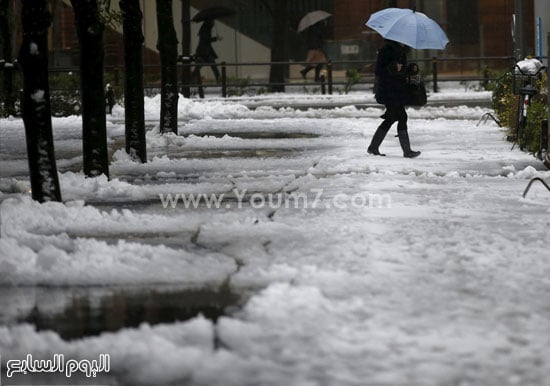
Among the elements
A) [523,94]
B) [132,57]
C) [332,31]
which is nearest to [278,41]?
[332,31]

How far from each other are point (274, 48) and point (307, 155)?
79.0 ft

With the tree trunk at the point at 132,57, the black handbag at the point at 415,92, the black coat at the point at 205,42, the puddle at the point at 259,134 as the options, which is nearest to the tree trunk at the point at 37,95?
the tree trunk at the point at 132,57

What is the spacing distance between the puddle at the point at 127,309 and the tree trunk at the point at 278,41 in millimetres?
32975

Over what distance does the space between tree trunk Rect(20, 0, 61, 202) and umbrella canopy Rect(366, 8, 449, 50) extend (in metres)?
5.87

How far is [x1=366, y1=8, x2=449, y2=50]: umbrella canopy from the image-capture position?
16.4 metres

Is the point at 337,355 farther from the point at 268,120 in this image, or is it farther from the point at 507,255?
the point at 268,120

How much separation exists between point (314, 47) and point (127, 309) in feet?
113

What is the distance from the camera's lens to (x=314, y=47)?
135 ft

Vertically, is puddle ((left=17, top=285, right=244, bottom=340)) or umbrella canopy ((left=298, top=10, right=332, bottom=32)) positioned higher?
umbrella canopy ((left=298, top=10, right=332, bottom=32))

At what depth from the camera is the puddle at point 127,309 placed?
690 cm

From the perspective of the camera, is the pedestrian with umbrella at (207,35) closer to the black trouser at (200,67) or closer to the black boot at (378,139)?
the black trouser at (200,67)

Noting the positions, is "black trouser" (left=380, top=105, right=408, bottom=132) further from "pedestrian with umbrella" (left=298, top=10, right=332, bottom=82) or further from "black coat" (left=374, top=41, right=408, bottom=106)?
"pedestrian with umbrella" (left=298, top=10, right=332, bottom=82)

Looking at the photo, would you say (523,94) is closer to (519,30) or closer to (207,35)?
(519,30)

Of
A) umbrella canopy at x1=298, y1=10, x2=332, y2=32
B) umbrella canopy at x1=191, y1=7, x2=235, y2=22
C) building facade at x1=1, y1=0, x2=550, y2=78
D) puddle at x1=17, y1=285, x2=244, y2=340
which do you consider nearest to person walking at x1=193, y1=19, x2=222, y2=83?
umbrella canopy at x1=191, y1=7, x2=235, y2=22
